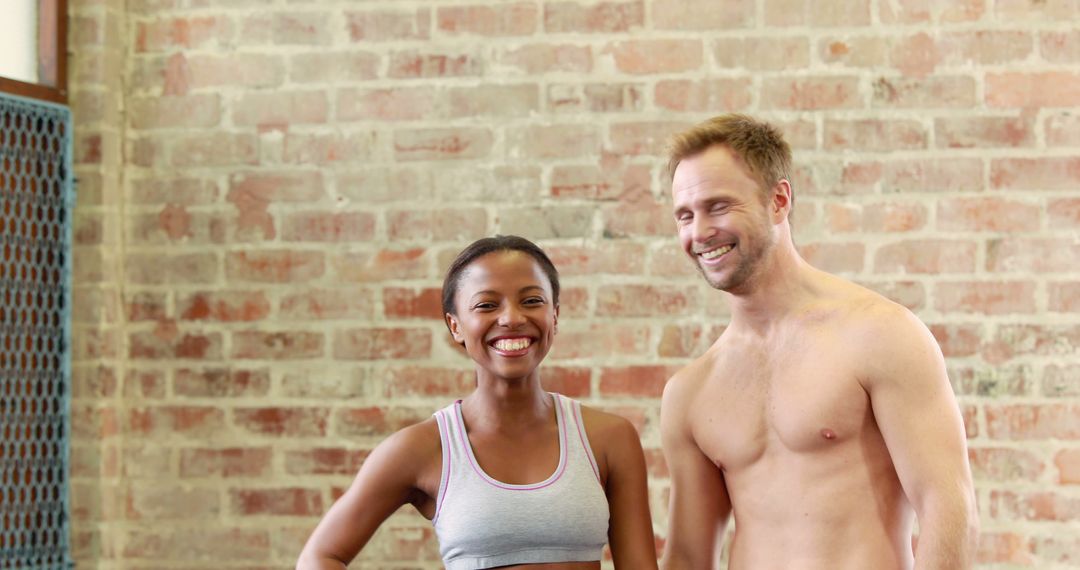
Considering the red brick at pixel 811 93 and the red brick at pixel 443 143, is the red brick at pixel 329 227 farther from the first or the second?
the red brick at pixel 811 93

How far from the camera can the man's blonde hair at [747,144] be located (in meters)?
2.24

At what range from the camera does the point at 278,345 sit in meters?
3.29

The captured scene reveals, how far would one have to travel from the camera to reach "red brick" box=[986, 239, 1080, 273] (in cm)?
304

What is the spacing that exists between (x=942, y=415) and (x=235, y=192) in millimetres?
1977

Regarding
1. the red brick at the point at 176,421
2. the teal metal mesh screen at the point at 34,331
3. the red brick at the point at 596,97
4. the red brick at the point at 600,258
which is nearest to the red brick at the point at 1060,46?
the red brick at the point at 596,97

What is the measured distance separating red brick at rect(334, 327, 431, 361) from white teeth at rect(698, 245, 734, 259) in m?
1.17

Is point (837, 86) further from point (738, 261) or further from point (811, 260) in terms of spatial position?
point (738, 261)

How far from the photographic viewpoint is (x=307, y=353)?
3.28 meters

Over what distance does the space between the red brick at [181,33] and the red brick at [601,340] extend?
121 centimetres

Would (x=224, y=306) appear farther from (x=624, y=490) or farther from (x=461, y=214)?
(x=624, y=490)

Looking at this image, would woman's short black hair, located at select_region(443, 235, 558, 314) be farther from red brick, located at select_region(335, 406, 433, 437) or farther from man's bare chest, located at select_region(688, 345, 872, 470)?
red brick, located at select_region(335, 406, 433, 437)

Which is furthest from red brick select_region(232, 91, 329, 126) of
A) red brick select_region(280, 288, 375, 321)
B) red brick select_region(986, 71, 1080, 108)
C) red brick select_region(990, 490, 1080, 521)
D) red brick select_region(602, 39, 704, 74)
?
red brick select_region(990, 490, 1080, 521)

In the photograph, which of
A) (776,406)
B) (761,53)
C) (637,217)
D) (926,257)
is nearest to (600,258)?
(637,217)

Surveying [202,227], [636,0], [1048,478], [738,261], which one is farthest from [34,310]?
[1048,478]
